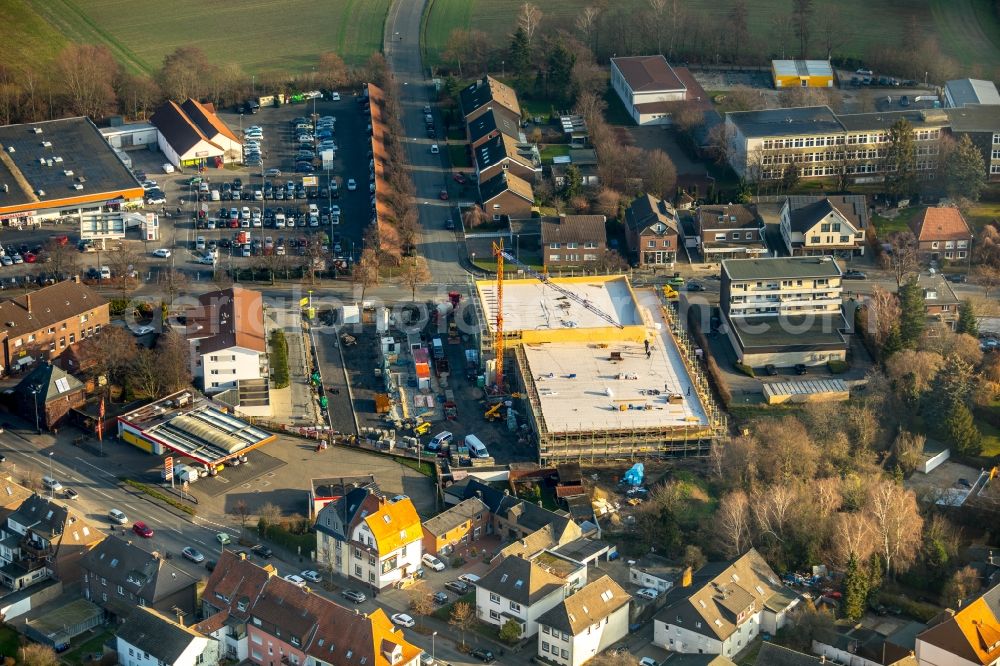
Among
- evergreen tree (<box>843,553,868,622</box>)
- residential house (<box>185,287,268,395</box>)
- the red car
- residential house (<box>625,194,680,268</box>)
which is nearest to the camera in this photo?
evergreen tree (<box>843,553,868,622</box>)

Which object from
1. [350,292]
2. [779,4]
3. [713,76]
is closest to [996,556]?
[350,292]

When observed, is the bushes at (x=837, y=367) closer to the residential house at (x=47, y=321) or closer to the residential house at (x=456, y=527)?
the residential house at (x=456, y=527)

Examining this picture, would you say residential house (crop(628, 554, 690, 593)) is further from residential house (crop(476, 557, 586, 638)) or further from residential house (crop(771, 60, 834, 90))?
residential house (crop(771, 60, 834, 90))

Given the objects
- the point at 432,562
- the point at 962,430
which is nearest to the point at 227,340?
the point at 432,562

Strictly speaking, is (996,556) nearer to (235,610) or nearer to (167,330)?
(235,610)

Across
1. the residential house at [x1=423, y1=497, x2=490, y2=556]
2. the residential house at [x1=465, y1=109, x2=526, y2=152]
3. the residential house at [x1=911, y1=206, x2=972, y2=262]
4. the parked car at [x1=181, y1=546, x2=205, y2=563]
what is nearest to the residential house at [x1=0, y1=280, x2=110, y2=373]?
the parked car at [x1=181, y1=546, x2=205, y2=563]

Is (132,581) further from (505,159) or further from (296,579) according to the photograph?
(505,159)
